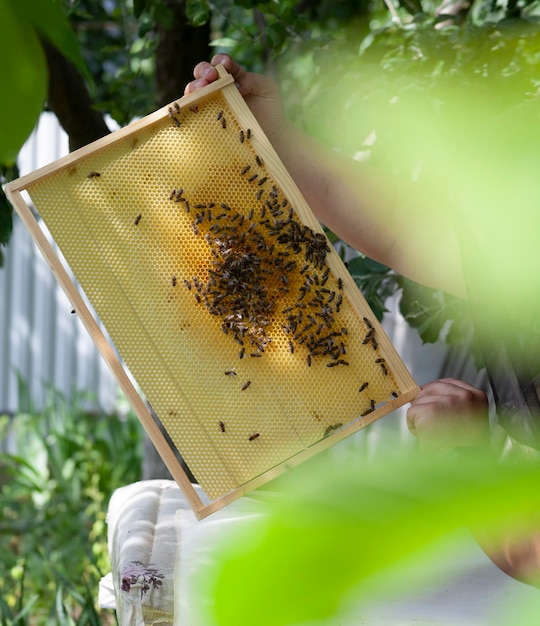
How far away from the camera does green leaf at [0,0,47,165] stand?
8.8 inches

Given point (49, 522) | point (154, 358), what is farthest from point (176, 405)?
point (49, 522)

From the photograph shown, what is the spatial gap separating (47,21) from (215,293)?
3.80 feet

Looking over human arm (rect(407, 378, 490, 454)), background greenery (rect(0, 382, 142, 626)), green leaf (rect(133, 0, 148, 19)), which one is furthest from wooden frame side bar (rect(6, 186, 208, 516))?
background greenery (rect(0, 382, 142, 626))

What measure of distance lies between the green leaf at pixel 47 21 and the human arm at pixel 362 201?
138 centimetres

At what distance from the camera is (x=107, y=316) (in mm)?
1401

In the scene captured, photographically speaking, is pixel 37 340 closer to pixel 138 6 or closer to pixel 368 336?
pixel 138 6

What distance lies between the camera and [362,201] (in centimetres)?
168

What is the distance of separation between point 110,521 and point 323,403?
0.71 metres

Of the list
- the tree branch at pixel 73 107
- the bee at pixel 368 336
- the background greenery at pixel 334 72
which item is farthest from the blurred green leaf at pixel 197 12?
the bee at pixel 368 336

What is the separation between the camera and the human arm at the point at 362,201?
1613 millimetres

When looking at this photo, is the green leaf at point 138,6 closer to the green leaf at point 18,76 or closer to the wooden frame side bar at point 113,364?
the wooden frame side bar at point 113,364

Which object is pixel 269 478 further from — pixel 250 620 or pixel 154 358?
pixel 250 620

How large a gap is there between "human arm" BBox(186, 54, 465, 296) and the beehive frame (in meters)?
0.22

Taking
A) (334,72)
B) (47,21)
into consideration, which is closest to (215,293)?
(47,21)
